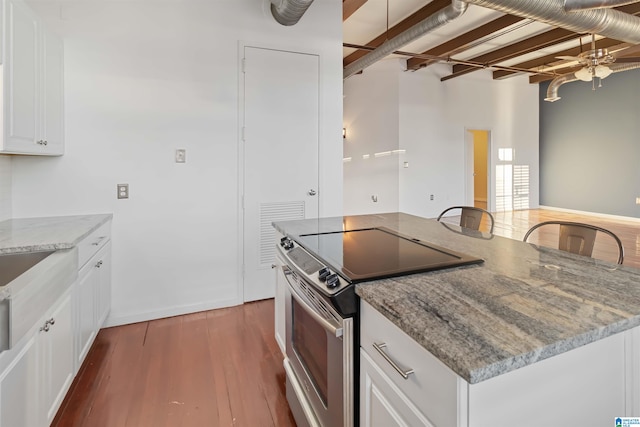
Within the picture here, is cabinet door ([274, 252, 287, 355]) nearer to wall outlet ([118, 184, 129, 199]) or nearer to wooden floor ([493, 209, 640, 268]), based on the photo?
wall outlet ([118, 184, 129, 199])

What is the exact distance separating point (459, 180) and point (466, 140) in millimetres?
927

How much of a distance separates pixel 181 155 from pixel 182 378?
1.73m

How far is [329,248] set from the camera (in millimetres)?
1487

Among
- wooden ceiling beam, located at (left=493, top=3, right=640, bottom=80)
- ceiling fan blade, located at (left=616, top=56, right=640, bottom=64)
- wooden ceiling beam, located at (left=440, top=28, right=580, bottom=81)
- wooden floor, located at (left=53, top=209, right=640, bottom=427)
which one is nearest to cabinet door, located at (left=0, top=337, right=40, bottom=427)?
wooden floor, located at (left=53, top=209, right=640, bottom=427)

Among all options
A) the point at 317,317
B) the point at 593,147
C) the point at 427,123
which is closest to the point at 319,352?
the point at 317,317

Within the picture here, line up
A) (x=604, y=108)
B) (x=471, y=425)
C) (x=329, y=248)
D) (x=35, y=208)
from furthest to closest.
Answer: (x=604, y=108), (x=35, y=208), (x=329, y=248), (x=471, y=425)

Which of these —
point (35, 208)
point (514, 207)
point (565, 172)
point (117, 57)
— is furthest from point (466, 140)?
point (35, 208)

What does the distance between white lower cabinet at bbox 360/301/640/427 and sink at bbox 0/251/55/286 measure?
1754 mm

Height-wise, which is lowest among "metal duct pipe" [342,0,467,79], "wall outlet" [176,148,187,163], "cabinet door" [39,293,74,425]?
"cabinet door" [39,293,74,425]

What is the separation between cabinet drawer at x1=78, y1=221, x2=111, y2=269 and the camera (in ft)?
6.47

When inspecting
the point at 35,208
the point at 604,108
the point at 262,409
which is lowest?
the point at 262,409

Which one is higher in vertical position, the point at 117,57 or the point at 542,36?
the point at 542,36

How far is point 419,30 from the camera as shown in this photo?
13.4 feet

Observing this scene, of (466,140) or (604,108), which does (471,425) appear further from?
(604,108)
